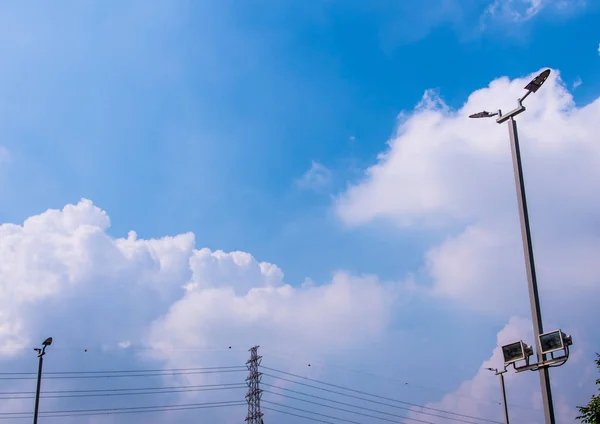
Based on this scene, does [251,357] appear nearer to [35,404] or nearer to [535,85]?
[35,404]

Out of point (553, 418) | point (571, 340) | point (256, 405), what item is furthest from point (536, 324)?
point (256, 405)

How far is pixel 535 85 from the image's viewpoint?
1772 centimetres

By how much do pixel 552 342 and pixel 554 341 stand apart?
6cm

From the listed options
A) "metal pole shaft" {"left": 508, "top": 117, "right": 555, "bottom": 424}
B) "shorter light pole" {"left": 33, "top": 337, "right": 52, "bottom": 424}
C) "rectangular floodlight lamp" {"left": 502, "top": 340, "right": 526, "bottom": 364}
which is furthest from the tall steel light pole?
"shorter light pole" {"left": 33, "top": 337, "right": 52, "bottom": 424}

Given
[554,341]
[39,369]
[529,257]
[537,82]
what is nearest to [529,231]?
[529,257]

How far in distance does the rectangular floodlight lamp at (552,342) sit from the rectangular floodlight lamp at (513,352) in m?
0.81

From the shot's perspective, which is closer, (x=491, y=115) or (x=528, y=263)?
(x=528, y=263)

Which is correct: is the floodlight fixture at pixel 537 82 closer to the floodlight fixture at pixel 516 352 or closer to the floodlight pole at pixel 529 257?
the floodlight pole at pixel 529 257

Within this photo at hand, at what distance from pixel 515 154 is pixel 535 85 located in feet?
7.57

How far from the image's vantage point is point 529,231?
18.0 m

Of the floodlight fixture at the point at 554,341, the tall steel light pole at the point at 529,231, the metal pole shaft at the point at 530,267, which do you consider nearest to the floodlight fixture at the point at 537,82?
the tall steel light pole at the point at 529,231

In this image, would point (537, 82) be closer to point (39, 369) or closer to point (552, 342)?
point (552, 342)

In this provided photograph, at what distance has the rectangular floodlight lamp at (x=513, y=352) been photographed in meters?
17.2

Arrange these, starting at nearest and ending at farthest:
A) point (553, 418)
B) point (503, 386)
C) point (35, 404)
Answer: point (553, 418) → point (35, 404) → point (503, 386)
